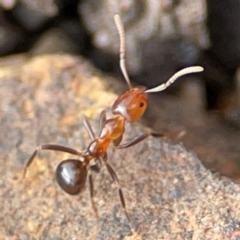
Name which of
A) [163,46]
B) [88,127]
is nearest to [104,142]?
[88,127]

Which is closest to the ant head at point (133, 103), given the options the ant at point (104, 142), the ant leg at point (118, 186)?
the ant at point (104, 142)

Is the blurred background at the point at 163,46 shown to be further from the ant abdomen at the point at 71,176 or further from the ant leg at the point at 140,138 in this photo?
the ant abdomen at the point at 71,176

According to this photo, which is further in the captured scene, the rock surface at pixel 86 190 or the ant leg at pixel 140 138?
the ant leg at pixel 140 138

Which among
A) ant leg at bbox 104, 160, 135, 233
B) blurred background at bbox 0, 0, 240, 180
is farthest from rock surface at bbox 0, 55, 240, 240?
blurred background at bbox 0, 0, 240, 180

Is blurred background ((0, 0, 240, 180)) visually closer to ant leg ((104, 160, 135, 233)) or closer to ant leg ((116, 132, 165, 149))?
ant leg ((116, 132, 165, 149))

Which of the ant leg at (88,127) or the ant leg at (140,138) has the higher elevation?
the ant leg at (88,127)

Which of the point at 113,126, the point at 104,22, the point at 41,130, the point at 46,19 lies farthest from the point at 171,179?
the point at 46,19

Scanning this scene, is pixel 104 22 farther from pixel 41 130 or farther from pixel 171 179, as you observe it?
pixel 171 179
